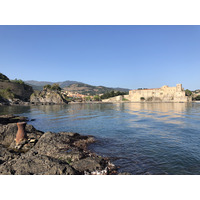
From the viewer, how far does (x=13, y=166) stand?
5.12 metres

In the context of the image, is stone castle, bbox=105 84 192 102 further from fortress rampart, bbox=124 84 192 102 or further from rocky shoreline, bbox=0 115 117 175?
rocky shoreline, bbox=0 115 117 175

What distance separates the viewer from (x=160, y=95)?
10744 cm

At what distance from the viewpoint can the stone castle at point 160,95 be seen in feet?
321

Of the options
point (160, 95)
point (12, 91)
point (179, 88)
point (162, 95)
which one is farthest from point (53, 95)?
point (179, 88)

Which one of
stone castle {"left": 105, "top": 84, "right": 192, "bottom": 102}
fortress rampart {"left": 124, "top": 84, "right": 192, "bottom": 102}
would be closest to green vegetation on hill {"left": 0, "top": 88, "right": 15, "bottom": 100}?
stone castle {"left": 105, "top": 84, "right": 192, "bottom": 102}

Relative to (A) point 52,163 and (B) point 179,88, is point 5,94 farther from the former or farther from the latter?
(B) point 179,88

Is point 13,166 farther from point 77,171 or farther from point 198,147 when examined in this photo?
point 198,147

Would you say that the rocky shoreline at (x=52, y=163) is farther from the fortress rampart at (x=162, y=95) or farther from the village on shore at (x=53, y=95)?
the fortress rampart at (x=162, y=95)

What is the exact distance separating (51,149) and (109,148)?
10.8ft

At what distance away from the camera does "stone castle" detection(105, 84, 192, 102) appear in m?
97.9

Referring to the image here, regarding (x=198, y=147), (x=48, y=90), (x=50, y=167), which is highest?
(x=48, y=90)

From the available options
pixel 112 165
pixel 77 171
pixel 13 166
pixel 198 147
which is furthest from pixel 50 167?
pixel 198 147

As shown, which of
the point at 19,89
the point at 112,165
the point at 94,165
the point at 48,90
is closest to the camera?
the point at 94,165

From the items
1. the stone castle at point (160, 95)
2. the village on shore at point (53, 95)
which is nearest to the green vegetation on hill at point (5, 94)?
the village on shore at point (53, 95)
